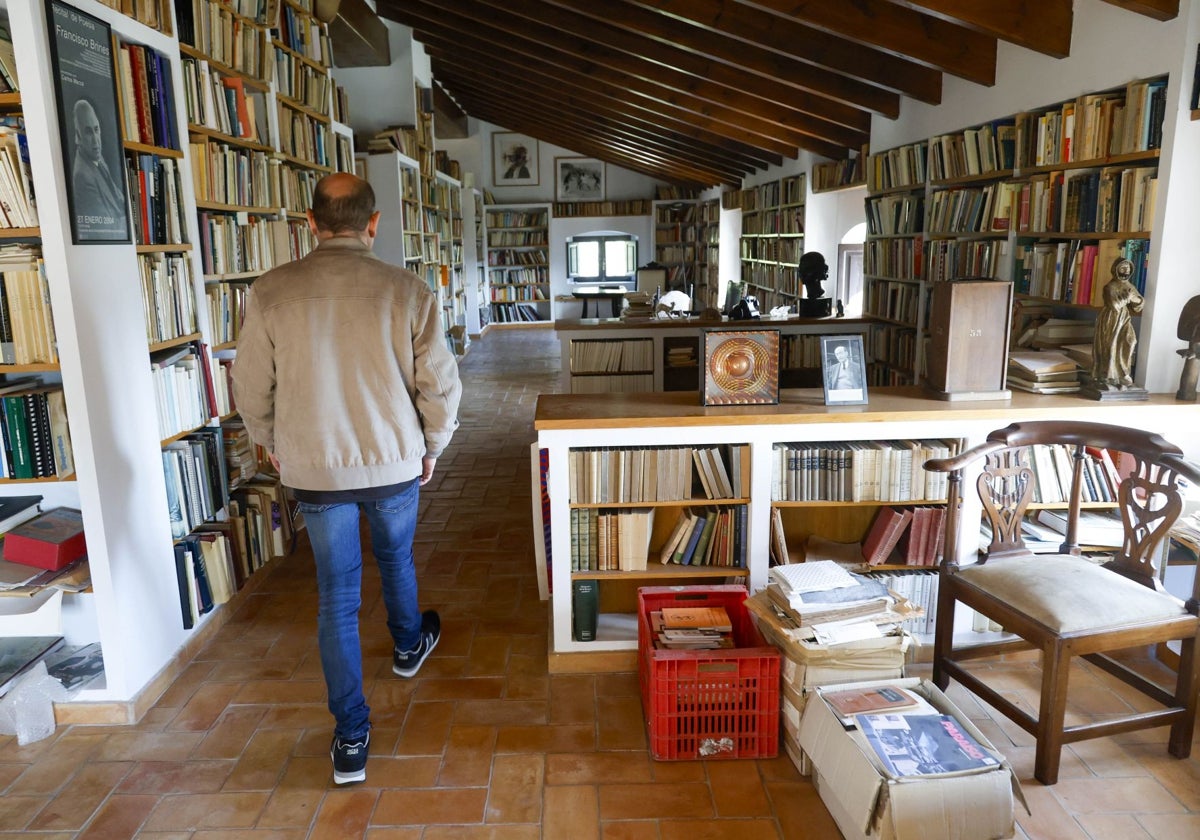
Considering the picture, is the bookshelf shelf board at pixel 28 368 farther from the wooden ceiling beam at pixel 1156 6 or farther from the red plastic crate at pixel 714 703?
the wooden ceiling beam at pixel 1156 6

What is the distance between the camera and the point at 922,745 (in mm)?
1983

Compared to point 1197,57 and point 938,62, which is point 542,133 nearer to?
point 938,62

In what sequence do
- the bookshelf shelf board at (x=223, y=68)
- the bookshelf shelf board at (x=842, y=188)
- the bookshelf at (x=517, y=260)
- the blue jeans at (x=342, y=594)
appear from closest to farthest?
the blue jeans at (x=342, y=594)
the bookshelf shelf board at (x=223, y=68)
the bookshelf shelf board at (x=842, y=188)
the bookshelf at (x=517, y=260)

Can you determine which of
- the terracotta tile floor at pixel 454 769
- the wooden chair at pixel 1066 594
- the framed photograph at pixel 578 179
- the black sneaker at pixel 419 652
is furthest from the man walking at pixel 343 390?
the framed photograph at pixel 578 179

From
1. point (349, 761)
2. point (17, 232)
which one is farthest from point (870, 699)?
point (17, 232)

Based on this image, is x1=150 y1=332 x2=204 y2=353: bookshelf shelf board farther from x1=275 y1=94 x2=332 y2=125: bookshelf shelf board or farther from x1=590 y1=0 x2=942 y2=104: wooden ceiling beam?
x1=590 y1=0 x2=942 y2=104: wooden ceiling beam

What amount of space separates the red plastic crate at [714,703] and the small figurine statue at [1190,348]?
1722 mm

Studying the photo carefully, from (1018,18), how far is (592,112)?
6.22 m

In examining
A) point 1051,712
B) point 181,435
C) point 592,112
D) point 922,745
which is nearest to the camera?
point 922,745

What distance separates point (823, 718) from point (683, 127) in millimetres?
7001

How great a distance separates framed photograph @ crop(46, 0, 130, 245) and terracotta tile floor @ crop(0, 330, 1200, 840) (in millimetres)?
1519

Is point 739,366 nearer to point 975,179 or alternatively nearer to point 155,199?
point 155,199

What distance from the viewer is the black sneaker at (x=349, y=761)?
2283 millimetres

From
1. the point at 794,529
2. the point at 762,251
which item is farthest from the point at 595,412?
the point at 762,251
